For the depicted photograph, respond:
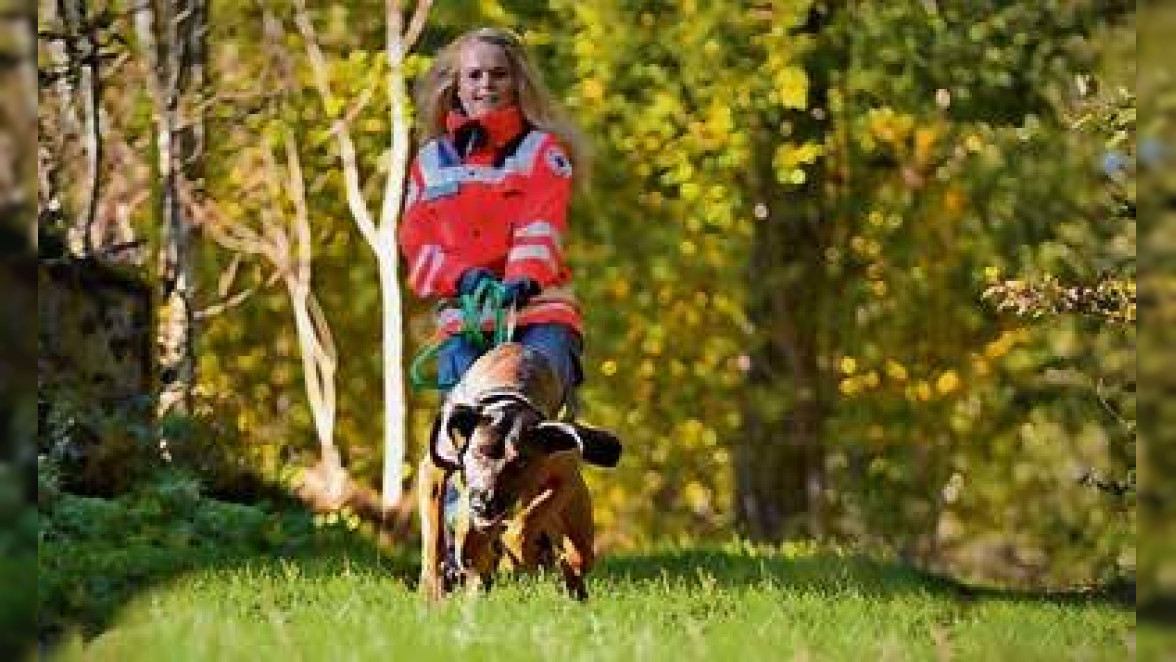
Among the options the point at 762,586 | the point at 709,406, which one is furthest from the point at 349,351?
the point at 762,586

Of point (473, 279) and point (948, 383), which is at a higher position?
point (473, 279)

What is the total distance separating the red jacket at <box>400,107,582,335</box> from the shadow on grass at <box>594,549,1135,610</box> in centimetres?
128

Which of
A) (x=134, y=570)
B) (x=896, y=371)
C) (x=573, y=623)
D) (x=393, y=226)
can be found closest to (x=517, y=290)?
(x=573, y=623)

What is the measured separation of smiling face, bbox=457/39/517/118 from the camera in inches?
274

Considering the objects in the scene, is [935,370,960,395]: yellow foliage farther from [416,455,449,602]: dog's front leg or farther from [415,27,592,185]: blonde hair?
[416,455,449,602]: dog's front leg

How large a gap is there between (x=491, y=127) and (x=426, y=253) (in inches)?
20.0

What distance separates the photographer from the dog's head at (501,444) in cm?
565

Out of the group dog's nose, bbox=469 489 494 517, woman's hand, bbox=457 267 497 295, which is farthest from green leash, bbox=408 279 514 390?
dog's nose, bbox=469 489 494 517

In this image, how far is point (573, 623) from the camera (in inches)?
208

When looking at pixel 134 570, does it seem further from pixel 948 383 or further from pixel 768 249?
pixel 948 383

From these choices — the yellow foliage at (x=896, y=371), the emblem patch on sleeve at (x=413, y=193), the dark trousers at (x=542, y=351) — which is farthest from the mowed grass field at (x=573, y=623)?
the yellow foliage at (x=896, y=371)

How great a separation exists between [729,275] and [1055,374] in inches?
140

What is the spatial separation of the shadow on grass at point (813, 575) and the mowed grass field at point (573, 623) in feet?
0.26

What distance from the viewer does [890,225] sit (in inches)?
696
